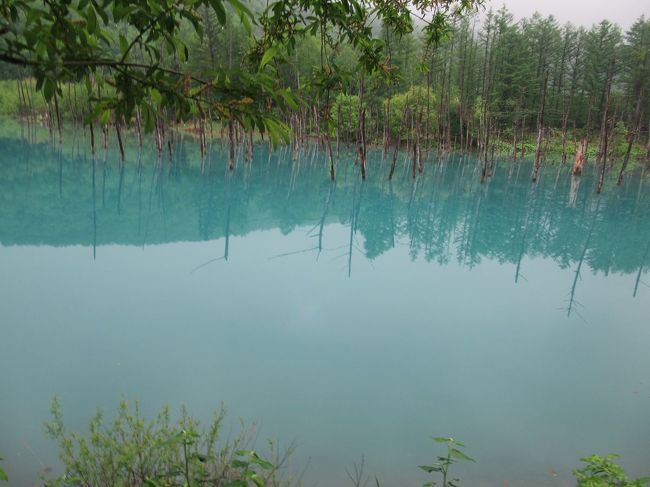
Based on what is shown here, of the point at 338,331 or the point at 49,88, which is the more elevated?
the point at 49,88

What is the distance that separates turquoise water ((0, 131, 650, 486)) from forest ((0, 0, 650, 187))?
279 centimetres

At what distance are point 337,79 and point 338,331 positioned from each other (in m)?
5.32

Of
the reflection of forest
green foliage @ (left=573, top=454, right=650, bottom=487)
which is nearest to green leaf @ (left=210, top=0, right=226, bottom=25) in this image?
green foliage @ (left=573, top=454, right=650, bottom=487)

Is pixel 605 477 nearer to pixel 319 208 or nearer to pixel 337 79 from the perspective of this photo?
pixel 337 79

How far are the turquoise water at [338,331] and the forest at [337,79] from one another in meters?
2.79

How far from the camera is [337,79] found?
204cm

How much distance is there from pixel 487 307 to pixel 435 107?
106 ft

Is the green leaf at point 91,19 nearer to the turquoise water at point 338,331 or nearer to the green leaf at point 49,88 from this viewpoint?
the green leaf at point 49,88

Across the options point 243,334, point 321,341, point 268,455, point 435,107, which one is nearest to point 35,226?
point 243,334

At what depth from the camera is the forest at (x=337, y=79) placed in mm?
1478

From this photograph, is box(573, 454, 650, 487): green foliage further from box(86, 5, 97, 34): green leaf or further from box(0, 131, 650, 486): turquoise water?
box(86, 5, 97, 34): green leaf

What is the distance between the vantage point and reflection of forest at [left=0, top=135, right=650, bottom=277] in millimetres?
12102

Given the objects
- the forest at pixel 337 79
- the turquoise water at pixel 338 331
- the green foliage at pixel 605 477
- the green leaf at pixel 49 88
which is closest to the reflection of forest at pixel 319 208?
the turquoise water at pixel 338 331

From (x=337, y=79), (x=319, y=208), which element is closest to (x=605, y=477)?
(x=337, y=79)
